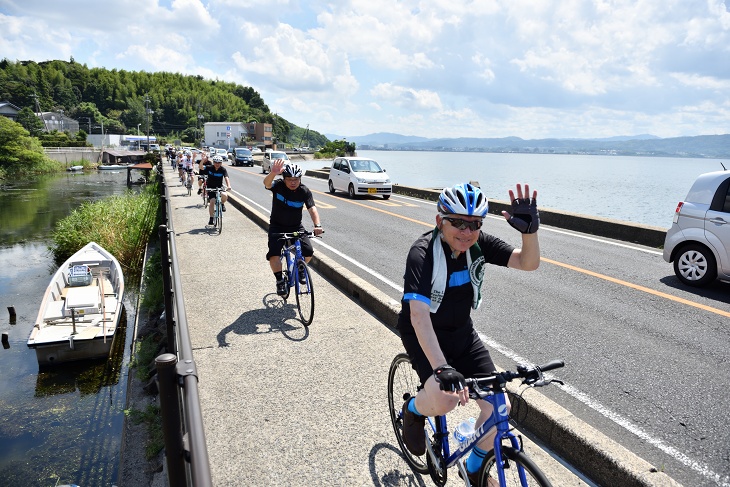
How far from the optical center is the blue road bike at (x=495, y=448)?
7.59 ft

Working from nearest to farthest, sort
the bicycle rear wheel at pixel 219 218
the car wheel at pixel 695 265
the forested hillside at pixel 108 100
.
Answer: the car wheel at pixel 695 265, the bicycle rear wheel at pixel 219 218, the forested hillside at pixel 108 100

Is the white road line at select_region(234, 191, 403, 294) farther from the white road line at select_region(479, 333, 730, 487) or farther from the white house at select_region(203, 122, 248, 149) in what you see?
the white house at select_region(203, 122, 248, 149)

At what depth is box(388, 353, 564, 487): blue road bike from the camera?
231 centimetres

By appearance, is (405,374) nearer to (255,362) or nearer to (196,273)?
(255,362)

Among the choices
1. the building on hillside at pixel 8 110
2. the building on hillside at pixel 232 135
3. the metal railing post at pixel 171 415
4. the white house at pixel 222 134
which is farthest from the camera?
the white house at pixel 222 134

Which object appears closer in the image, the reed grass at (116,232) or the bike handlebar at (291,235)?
the bike handlebar at (291,235)

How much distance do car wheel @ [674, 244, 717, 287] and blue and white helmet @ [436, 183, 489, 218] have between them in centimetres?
682

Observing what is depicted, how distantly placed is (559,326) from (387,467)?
12.0 ft

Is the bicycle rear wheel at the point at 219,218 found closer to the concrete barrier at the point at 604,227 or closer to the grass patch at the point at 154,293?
the grass patch at the point at 154,293

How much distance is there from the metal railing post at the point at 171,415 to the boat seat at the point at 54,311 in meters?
8.98

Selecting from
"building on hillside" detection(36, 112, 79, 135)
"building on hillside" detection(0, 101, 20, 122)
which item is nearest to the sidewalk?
"building on hillside" detection(0, 101, 20, 122)

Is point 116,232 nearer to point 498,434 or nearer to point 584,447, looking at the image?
point 584,447

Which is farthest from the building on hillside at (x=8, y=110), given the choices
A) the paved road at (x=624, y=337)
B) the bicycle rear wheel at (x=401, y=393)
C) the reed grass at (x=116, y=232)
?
the bicycle rear wheel at (x=401, y=393)

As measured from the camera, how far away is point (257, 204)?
60.5 feet
